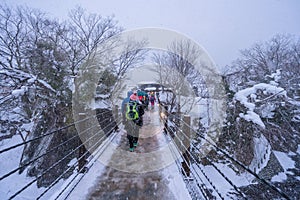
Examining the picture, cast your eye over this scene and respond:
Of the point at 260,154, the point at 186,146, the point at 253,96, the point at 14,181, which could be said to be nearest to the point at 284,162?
the point at 260,154

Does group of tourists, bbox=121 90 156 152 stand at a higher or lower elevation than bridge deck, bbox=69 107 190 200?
higher

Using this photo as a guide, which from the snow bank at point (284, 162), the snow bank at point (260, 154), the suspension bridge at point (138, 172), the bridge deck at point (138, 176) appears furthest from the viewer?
the snow bank at point (284, 162)

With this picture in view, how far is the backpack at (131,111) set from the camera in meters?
3.84

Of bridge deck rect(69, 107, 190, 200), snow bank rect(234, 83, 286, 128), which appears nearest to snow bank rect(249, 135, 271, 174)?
snow bank rect(234, 83, 286, 128)

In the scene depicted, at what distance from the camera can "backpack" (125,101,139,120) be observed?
384cm

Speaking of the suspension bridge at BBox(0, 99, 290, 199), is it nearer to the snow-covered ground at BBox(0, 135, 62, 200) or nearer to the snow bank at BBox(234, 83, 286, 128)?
the snow bank at BBox(234, 83, 286, 128)

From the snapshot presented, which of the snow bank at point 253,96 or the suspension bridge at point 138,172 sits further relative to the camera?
the snow bank at point 253,96

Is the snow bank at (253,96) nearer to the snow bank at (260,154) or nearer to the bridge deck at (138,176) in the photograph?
the snow bank at (260,154)

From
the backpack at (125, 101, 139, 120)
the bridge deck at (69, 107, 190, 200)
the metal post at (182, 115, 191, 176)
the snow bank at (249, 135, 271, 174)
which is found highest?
the backpack at (125, 101, 139, 120)

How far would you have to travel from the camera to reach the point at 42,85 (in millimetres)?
7395

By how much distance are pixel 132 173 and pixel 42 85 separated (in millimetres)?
7067

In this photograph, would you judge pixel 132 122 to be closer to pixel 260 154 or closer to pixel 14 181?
pixel 260 154

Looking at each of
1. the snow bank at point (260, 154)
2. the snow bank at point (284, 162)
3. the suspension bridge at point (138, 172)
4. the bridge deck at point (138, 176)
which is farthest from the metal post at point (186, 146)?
the snow bank at point (284, 162)

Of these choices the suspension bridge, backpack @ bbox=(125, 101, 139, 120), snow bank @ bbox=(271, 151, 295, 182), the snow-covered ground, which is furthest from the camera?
Result: snow bank @ bbox=(271, 151, 295, 182)
